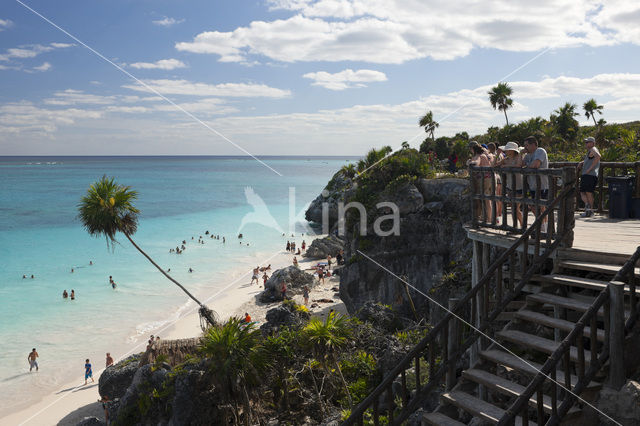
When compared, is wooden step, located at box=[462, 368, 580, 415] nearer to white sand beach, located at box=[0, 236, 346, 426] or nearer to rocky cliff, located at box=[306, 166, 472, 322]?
rocky cliff, located at box=[306, 166, 472, 322]

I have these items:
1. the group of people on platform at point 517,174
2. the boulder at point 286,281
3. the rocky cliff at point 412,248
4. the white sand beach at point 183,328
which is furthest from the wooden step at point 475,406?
the boulder at point 286,281

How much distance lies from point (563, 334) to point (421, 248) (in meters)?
13.3

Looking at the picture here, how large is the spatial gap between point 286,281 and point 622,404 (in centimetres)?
3241

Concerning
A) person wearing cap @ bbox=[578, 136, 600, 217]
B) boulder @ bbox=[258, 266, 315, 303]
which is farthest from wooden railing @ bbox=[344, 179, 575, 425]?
boulder @ bbox=[258, 266, 315, 303]

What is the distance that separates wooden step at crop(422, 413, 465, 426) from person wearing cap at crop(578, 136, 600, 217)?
279 inches

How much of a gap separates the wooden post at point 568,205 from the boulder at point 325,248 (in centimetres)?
4361

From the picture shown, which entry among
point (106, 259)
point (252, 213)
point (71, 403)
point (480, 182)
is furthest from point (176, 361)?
point (252, 213)

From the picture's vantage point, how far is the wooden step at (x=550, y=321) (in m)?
5.90

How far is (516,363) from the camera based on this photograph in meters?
6.22

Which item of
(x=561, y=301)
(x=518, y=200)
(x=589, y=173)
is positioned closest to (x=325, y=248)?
(x=589, y=173)

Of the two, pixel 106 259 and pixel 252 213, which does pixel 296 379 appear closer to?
pixel 106 259

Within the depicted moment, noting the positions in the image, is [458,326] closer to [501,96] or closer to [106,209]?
[106,209]

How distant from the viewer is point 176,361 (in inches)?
668

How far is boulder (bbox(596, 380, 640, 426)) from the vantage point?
17.2 ft
